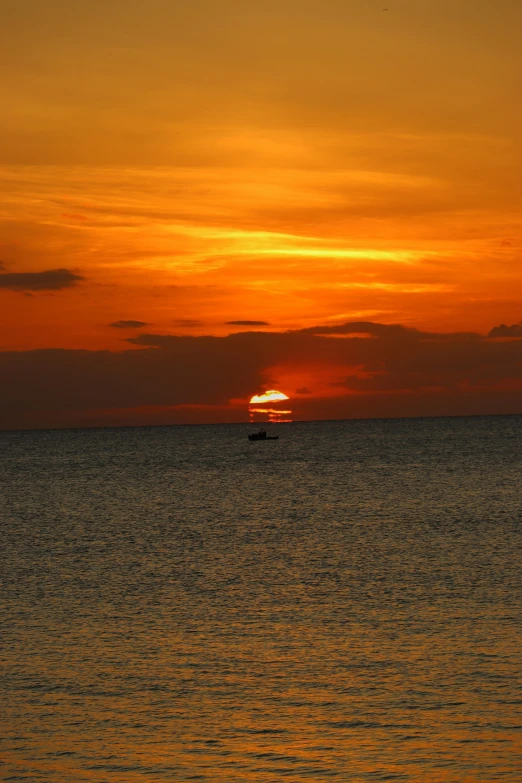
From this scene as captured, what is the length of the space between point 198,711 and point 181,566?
29943mm

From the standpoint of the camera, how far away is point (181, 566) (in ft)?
188

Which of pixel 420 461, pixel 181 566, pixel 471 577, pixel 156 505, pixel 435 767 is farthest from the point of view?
pixel 420 461

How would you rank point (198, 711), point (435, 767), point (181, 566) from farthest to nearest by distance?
point (181, 566) < point (198, 711) < point (435, 767)

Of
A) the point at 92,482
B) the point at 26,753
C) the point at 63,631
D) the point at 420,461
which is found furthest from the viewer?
the point at 420,461

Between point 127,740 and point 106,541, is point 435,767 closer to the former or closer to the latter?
point 127,740

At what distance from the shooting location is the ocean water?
23.7m

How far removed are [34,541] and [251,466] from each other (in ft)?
379

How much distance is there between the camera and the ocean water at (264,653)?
2369 cm

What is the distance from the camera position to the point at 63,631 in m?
37.9

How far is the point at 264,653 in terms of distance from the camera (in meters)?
33.7

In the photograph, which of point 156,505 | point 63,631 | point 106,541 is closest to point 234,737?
point 63,631

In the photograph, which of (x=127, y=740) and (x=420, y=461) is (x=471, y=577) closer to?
(x=127, y=740)

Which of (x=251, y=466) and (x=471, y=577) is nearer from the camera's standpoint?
(x=471, y=577)

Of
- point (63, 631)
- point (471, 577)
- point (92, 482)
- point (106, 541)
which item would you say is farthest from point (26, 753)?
point (92, 482)
